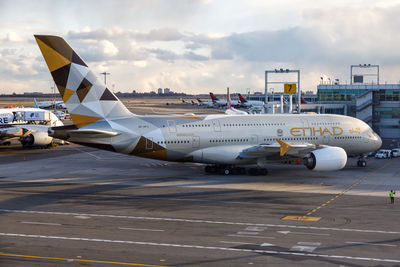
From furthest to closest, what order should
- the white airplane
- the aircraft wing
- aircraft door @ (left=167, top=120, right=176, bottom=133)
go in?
the white airplane
the aircraft wing
aircraft door @ (left=167, top=120, right=176, bottom=133)

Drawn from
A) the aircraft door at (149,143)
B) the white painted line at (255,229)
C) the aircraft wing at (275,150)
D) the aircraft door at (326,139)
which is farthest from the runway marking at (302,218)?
the aircraft door at (326,139)

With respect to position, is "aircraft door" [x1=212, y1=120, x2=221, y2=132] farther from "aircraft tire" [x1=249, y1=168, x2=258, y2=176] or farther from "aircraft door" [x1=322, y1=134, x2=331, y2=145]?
"aircraft door" [x1=322, y1=134, x2=331, y2=145]

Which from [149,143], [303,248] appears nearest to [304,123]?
[149,143]

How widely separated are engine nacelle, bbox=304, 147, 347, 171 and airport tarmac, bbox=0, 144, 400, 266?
167 centimetres

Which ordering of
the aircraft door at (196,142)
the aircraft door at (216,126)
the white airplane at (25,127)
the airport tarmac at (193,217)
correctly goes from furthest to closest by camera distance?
the white airplane at (25,127) < the aircraft door at (216,126) < the aircraft door at (196,142) < the airport tarmac at (193,217)

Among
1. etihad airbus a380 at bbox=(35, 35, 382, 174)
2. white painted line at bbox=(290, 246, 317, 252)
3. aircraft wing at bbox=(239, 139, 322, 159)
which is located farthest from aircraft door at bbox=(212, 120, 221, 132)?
white painted line at bbox=(290, 246, 317, 252)

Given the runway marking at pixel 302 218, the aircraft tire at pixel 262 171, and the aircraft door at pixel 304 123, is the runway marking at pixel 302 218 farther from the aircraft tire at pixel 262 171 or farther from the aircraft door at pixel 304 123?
the aircraft door at pixel 304 123

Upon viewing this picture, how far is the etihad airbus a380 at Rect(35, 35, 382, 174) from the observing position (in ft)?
153

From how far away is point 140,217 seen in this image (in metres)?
34.0

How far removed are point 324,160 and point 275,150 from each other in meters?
5.24

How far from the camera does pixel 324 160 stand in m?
47.9

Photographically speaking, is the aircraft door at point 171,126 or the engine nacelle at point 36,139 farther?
the engine nacelle at point 36,139

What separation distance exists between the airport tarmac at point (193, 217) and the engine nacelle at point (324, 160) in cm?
167

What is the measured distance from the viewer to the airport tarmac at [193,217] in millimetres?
25547
